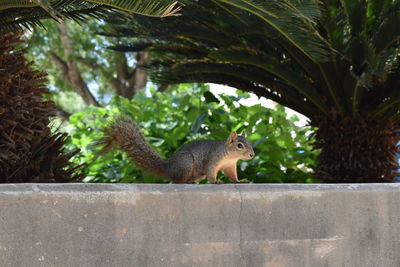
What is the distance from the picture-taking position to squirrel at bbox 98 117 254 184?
3760 mm

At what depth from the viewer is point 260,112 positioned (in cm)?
606

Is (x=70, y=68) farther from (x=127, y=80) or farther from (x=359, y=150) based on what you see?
(x=359, y=150)

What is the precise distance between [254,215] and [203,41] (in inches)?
120

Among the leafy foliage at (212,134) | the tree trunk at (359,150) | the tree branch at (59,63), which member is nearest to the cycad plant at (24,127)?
the leafy foliage at (212,134)

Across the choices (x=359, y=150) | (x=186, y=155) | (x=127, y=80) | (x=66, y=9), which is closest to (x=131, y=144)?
(x=186, y=155)

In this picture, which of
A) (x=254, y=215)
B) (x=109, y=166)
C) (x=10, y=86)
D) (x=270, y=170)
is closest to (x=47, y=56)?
(x=109, y=166)

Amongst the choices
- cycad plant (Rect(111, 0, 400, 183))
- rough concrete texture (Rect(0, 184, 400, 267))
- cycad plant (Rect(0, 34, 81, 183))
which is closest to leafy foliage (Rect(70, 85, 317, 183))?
cycad plant (Rect(111, 0, 400, 183))

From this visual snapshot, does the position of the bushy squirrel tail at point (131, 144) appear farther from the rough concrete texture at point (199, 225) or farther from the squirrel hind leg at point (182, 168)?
the rough concrete texture at point (199, 225)

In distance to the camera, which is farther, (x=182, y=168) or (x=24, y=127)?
(x=182, y=168)

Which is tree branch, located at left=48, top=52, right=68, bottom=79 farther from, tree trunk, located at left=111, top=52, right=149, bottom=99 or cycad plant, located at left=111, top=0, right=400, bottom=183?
cycad plant, located at left=111, top=0, right=400, bottom=183

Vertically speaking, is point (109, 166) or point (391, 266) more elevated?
point (109, 166)

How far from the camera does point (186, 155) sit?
391 centimetres

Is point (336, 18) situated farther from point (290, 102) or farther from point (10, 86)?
point (10, 86)

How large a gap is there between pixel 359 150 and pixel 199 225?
3.19 meters
